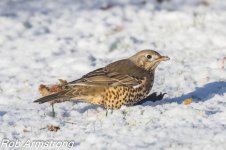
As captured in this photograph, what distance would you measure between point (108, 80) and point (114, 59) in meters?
2.59

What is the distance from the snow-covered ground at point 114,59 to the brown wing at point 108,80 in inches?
11.6

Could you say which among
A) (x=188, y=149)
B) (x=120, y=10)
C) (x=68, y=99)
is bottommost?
(x=188, y=149)

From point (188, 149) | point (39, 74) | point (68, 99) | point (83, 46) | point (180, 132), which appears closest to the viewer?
point (188, 149)

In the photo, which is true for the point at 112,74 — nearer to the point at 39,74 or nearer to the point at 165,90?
the point at 165,90

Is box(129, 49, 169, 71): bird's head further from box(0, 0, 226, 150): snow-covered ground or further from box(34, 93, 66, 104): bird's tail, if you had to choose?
box(34, 93, 66, 104): bird's tail

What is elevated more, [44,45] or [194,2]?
[194,2]

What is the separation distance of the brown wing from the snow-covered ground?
0.30 metres

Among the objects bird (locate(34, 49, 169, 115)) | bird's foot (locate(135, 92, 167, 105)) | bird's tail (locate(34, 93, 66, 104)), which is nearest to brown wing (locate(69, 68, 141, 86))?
bird (locate(34, 49, 169, 115))

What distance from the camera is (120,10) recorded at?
12094mm

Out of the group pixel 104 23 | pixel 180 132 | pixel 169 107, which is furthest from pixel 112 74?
pixel 104 23

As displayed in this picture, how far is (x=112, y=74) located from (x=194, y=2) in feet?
18.5

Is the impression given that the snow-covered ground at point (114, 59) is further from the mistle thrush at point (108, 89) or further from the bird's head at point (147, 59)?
the bird's head at point (147, 59)

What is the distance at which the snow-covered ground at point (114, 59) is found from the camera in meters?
6.38

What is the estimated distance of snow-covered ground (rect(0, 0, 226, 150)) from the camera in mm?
6375
